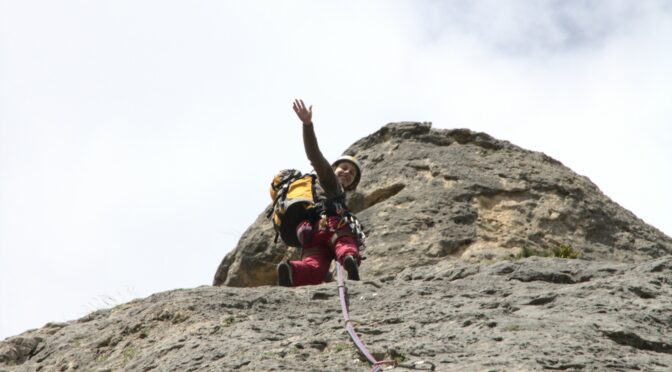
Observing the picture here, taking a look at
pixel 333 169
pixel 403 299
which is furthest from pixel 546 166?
pixel 403 299

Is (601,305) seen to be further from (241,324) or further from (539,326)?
(241,324)

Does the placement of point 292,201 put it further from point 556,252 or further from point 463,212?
point 556,252

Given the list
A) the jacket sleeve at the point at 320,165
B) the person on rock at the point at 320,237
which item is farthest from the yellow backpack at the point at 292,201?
the jacket sleeve at the point at 320,165

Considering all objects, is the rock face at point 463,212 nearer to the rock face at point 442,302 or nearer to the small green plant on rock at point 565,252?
the rock face at point 442,302

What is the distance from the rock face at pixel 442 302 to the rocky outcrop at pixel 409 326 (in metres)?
0.01

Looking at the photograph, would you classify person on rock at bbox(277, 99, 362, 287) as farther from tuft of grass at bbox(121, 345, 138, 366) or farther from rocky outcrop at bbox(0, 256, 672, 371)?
tuft of grass at bbox(121, 345, 138, 366)

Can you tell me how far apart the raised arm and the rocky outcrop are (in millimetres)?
1413

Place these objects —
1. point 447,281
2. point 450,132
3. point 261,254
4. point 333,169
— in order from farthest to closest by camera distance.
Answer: point 450,132, point 261,254, point 333,169, point 447,281

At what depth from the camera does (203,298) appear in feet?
29.4

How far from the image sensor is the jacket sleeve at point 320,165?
421 inches

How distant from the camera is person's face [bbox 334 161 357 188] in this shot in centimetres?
1205

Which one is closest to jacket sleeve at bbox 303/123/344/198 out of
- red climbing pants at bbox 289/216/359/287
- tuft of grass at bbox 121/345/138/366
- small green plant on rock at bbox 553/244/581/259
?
red climbing pants at bbox 289/216/359/287

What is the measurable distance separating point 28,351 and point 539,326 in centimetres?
454

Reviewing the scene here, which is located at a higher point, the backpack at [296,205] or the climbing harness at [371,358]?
the backpack at [296,205]
